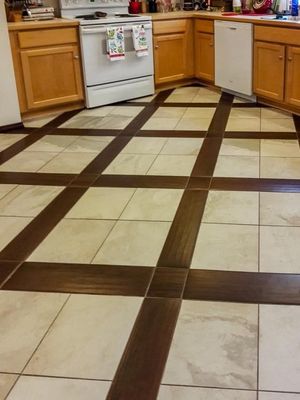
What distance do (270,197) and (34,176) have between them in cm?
155

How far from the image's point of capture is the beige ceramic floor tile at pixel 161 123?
439 centimetres

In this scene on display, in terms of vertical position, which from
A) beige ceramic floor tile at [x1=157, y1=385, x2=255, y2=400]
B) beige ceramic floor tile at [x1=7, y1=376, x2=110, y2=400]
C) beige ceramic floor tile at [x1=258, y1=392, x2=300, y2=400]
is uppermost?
beige ceramic floor tile at [x1=7, y1=376, x2=110, y2=400]

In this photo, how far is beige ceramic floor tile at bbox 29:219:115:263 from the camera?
248 cm

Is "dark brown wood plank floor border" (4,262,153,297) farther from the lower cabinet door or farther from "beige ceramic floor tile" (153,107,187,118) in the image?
the lower cabinet door

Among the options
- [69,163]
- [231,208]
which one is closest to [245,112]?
[69,163]

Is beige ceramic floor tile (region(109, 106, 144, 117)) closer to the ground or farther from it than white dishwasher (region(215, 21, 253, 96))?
closer to the ground

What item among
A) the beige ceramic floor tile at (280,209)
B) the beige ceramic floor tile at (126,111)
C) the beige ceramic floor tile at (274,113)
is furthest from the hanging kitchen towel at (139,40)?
the beige ceramic floor tile at (280,209)

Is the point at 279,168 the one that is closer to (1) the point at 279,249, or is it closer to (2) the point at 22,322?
(1) the point at 279,249

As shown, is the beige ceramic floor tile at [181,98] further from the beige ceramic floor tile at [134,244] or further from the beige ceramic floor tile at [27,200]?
the beige ceramic floor tile at [134,244]

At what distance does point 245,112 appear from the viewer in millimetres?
4703

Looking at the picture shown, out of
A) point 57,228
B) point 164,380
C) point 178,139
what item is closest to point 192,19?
point 178,139

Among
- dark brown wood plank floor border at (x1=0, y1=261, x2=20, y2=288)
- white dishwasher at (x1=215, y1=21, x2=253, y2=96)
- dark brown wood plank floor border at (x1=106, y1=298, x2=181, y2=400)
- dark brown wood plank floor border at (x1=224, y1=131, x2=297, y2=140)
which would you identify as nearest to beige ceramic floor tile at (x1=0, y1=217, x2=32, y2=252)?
dark brown wood plank floor border at (x1=0, y1=261, x2=20, y2=288)

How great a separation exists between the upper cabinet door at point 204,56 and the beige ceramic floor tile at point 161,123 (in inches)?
45.5

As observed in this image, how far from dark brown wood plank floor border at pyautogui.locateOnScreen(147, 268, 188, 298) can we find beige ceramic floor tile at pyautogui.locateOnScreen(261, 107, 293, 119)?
8.62 feet
